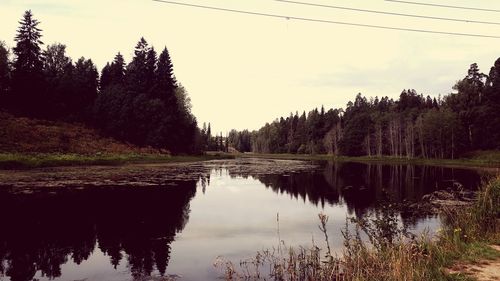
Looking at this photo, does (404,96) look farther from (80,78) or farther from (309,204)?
(309,204)

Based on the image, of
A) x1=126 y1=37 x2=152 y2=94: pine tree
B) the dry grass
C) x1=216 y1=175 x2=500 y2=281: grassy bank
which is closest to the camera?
x1=216 y1=175 x2=500 y2=281: grassy bank

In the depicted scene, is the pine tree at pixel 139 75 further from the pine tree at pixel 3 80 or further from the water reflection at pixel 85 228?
the water reflection at pixel 85 228

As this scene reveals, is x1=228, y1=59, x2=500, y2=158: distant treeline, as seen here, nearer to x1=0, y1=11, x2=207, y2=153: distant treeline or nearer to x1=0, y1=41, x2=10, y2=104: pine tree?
x1=0, y1=11, x2=207, y2=153: distant treeline

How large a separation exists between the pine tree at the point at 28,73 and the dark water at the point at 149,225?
38.0 m

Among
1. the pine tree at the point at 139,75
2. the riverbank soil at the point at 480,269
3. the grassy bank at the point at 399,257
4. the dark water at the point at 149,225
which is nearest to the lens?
the riverbank soil at the point at 480,269

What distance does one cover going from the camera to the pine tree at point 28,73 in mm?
63281

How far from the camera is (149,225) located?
17.7 m

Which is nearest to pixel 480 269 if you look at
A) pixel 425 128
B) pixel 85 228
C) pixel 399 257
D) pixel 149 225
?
pixel 399 257

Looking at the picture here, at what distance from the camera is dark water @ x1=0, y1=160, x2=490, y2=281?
1188 centimetres

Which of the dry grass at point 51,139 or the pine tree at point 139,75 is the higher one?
the pine tree at point 139,75

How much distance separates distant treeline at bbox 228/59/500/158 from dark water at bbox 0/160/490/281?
6614 cm

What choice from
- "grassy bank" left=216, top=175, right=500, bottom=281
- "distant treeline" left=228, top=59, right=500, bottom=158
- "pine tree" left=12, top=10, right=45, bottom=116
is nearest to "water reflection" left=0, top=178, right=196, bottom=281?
"grassy bank" left=216, top=175, right=500, bottom=281

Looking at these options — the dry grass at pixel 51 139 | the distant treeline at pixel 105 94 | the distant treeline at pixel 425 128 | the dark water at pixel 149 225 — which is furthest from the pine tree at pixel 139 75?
the distant treeline at pixel 425 128

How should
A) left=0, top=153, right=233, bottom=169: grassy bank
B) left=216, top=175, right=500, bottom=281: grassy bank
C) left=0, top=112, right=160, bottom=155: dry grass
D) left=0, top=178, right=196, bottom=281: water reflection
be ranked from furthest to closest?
left=0, top=112, right=160, bottom=155: dry grass → left=0, top=153, right=233, bottom=169: grassy bank → left=0, top=178, right=196, bottom=281: water reflection → left=216, top=175, right=500, bottom=281: grassy bank
